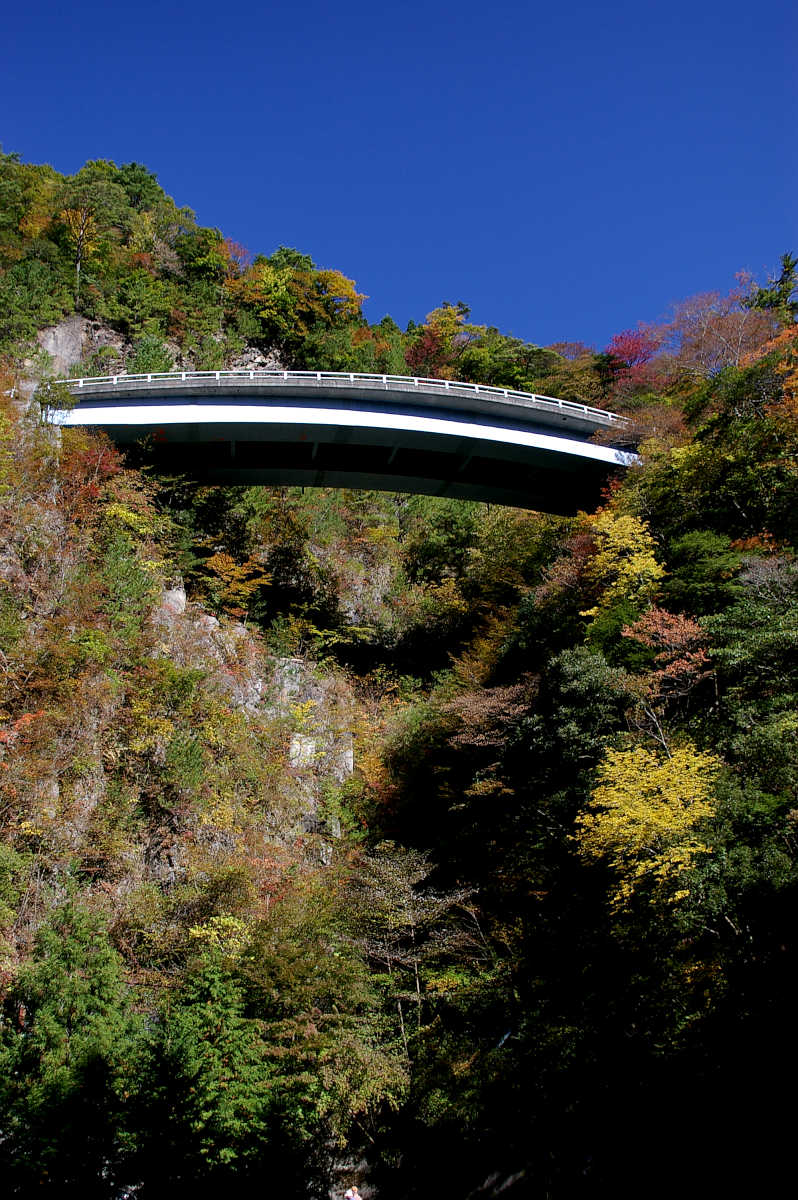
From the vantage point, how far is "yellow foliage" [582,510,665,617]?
16.1m

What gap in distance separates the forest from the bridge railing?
1518 millimetres

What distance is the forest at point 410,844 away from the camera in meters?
9.49

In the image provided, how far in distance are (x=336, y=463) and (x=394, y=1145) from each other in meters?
21.3

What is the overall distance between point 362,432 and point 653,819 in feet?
61.6

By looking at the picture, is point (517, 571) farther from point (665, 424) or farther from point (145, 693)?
point (145, 693)

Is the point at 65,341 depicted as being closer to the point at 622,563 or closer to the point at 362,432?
the point at 362,432

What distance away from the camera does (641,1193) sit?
8.79 m

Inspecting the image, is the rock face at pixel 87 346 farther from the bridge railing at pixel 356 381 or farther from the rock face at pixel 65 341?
the bridge railing at pixel 356 381

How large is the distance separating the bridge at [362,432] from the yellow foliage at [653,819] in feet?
56.4

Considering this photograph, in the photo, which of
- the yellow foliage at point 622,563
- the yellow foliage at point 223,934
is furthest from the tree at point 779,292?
the yellow foliage at point 223,934

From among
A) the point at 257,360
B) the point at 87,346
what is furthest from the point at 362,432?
the point at 87,346

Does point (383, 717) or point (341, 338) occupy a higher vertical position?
point (341, 338)

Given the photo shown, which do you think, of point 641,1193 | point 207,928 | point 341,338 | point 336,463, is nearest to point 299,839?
point 207,928

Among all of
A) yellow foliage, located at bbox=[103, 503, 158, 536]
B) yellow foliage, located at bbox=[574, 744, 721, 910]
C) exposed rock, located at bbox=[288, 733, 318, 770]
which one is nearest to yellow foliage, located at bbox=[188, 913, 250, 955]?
exposed rock, located at bbox=[288, 733, 318, 770]
